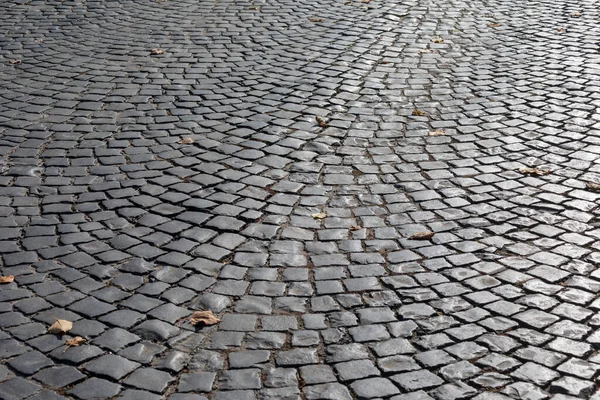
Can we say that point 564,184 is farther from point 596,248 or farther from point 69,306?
point 69,306

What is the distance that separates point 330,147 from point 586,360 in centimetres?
312

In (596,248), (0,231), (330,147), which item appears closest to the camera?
(596,248)

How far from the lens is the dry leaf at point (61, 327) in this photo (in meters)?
4.14

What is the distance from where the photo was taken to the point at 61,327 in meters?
4.16

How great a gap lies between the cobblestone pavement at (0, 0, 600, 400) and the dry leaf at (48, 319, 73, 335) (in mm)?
58

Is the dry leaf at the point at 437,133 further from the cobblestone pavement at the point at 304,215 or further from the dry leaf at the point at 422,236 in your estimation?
the dry leaf at the point at 422,236

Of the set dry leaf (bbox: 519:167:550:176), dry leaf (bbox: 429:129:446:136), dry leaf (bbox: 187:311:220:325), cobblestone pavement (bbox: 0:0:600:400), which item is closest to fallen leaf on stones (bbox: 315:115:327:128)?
cobblestone pavement (bbox: 0:0:600:400)

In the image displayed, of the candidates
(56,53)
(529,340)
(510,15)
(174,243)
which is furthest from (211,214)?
(510,15)

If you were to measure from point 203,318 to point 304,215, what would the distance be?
137 cm

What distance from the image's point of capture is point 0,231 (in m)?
5.25

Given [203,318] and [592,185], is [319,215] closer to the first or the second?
[203,318]

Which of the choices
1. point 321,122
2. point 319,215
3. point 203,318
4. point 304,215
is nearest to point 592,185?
point 319,215

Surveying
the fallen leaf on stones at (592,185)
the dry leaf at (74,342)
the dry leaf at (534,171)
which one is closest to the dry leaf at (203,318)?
the dry leaf at (74,342)

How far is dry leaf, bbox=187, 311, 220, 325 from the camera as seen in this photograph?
13.8 ft
